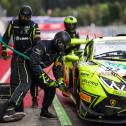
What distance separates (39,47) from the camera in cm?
852

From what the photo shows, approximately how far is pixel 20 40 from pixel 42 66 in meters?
0.92

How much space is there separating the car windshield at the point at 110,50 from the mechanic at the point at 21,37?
1188mm

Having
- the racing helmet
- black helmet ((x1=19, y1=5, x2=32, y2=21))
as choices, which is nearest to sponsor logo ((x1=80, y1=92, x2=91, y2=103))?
black helmet ((x1=19, y1=5, x2=32, y2=21))

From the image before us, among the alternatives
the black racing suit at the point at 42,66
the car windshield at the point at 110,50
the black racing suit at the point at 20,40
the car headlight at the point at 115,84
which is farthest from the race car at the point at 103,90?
the black racing suit at the point at 20,40

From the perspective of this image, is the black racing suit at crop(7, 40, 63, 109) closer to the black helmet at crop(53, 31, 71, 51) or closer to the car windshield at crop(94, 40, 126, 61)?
the black helmet at crop(53, 31, 71, 51)

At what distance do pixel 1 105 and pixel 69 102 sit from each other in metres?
3.22

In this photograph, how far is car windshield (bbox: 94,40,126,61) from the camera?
9391mm

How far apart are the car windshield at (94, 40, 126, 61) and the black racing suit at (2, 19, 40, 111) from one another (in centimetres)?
119

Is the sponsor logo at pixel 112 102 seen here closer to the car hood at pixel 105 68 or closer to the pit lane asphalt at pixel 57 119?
the car hood at pixel 105 68

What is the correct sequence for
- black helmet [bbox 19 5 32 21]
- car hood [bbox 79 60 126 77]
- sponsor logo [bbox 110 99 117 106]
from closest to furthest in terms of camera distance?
sponsor logo [bbox 110 99 117 106] → car hood [bbox 79 60 126 77] → black helmet [bbox 19 5 32 21]

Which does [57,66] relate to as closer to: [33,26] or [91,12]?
[33,26]

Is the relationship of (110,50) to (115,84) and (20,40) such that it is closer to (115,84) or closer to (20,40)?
(20,40)

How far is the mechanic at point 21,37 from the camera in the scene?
895 centimetres

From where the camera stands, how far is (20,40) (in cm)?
954
